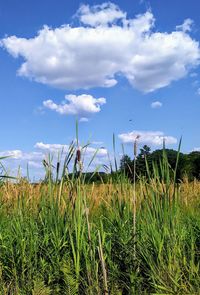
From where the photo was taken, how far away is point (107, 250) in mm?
3705

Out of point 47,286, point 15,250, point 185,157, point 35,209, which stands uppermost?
point 185,157

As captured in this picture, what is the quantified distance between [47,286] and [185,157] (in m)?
25.1

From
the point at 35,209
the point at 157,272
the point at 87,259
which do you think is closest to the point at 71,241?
the point at 87,259

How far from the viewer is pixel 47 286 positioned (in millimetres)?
3656

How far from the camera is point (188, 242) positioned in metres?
3.85

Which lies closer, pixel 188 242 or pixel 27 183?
pixel 188 242

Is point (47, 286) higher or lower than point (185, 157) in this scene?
lower

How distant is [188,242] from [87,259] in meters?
0.89

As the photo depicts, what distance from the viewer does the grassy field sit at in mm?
3443

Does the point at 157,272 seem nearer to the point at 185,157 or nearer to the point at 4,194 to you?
the point at 4,194

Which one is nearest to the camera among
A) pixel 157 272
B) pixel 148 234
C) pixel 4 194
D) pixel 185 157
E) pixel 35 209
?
pixel 157 272

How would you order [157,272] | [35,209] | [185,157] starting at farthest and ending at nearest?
1. [185,157]
2. [35,209]
3. [157,272]

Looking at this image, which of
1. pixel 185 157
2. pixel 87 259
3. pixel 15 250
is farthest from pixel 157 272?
pixel 185 157

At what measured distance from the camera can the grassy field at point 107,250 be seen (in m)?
3.44
